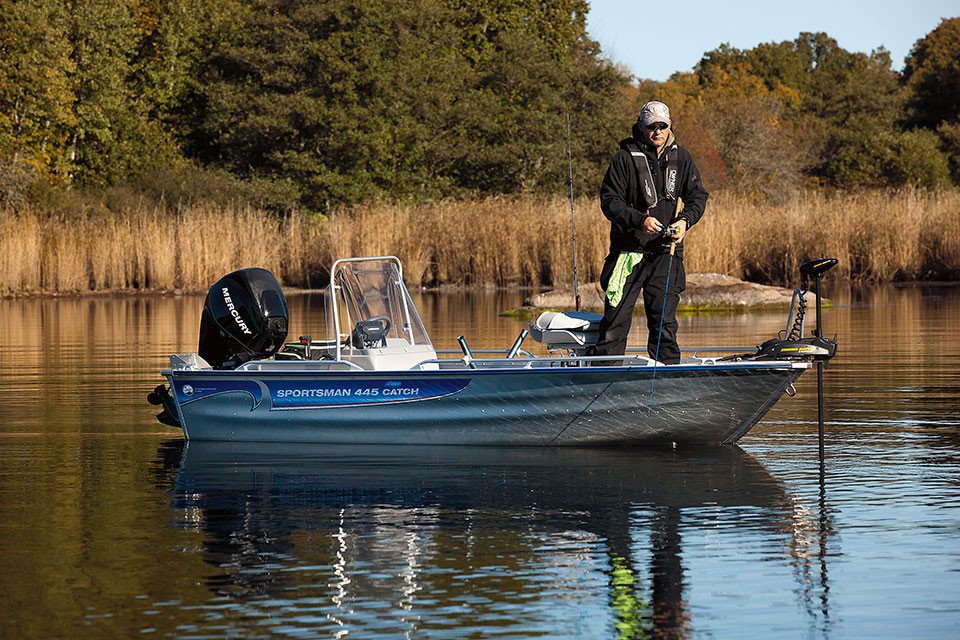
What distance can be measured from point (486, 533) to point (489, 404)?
2.78 meters

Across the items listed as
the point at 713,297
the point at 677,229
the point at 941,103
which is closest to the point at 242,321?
the point at 677,229

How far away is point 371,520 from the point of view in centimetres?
851

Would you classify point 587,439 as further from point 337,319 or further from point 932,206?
point 932,206

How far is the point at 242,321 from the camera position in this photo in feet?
37.6

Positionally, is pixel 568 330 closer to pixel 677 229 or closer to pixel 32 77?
pixel 677 229

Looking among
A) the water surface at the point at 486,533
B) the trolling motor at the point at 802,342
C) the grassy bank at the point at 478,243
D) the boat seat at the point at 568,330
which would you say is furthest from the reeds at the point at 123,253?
the trolling motor at the point at 802,342

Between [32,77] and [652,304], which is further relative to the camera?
[32,77]

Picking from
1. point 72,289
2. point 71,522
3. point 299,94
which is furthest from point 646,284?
point 299,94

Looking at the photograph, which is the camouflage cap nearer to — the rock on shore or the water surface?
the water surface

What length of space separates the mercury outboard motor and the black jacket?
2500 millimetres

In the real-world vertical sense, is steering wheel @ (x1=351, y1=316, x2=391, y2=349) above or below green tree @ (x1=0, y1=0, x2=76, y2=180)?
below

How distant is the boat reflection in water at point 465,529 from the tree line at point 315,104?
30451 millimetres

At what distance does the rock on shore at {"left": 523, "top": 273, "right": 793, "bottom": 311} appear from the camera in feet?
87.8

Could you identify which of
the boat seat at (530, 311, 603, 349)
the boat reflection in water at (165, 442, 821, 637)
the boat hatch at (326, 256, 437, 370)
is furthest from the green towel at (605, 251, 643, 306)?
the boat hatch at (326, 256, 437, 370)
